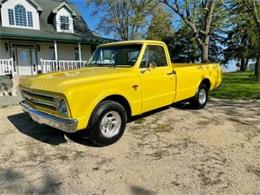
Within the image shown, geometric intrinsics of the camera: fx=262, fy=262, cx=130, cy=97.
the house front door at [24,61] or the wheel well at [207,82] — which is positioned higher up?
the house front door at [24,61]

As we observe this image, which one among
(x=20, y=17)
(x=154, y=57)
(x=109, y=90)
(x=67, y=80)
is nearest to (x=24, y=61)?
(x=20, y=17)

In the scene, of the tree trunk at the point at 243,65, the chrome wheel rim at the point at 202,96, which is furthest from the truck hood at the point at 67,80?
the tree trunk at the point at 243,65

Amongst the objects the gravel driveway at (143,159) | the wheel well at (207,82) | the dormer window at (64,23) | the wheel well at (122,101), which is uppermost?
the dormer window at (64,23)

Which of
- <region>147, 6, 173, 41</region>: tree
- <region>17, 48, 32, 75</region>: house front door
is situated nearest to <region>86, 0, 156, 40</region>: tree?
<region>147, 6, 173, 41</region>: tree

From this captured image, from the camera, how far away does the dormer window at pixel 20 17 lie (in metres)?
18.4

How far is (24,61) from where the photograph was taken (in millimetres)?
19062

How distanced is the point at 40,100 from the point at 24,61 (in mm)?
15490

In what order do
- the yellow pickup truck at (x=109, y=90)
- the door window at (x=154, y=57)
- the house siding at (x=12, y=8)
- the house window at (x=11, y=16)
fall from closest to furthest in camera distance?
the yellow pickup truck at (x=109, y=90)
the door window at (x=154, y=57)
the house siding at (x=12, y=8)
the house window at (x=11, y=16)

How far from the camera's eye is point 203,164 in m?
4.21

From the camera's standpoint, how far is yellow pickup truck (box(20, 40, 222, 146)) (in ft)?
14.8

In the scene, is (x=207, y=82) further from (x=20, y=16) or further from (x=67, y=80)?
(x=20, y=16)

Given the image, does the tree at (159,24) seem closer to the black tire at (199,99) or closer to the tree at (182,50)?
the tree at (182,50)

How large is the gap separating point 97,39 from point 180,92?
49.8ft

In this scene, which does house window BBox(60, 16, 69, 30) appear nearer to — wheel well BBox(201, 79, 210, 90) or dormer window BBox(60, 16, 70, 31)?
dormer window BBox(60, 16, 70, 31)
